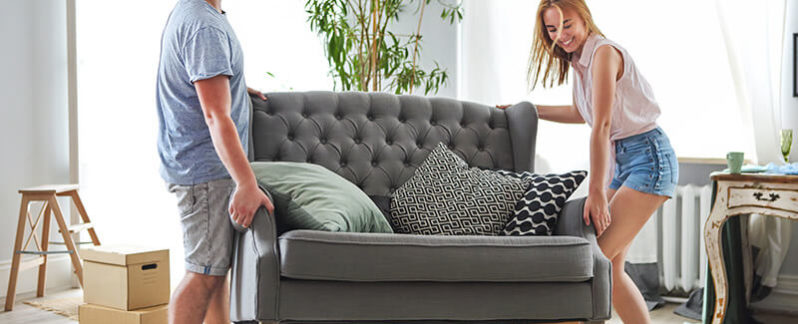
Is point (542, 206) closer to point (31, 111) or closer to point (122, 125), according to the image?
point (122, 125)

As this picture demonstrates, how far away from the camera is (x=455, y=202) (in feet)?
7.38

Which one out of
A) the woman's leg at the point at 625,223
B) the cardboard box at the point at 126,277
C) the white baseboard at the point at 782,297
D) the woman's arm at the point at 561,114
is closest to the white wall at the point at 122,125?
the cardboard box at the point at 126,277

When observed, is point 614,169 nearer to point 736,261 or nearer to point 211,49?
point 736,261

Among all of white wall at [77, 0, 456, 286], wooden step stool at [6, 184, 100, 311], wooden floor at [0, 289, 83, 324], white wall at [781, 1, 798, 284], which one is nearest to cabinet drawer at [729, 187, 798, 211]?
white wall at [781, 1, 798, 284]

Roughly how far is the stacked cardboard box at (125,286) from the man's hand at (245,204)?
1.01 meters

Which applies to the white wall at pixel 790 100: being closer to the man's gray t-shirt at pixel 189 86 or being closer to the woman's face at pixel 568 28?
the woman's face at pixel 568 28

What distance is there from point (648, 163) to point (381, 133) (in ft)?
3.08

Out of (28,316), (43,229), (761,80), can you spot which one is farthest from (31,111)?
(761,80)

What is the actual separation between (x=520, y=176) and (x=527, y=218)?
0.21m

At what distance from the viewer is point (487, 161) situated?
2605mm

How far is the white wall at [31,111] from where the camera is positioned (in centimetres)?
345

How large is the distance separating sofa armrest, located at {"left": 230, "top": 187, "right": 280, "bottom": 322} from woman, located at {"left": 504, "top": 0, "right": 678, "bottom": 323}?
0.95 m

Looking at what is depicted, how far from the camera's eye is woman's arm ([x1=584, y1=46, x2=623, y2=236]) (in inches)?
83.2

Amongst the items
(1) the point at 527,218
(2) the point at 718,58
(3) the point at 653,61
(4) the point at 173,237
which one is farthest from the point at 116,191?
(2) the point at 718,58
